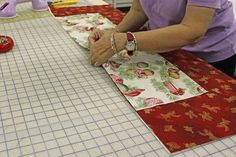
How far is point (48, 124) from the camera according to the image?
0.63m

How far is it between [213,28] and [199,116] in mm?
466

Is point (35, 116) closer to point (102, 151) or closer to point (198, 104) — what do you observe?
point (102, 151)

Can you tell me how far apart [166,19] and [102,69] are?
29cm

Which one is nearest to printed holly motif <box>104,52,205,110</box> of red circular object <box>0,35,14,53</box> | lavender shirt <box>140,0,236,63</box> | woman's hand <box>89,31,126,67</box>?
woman's hand <box>89,31,126,67</box>

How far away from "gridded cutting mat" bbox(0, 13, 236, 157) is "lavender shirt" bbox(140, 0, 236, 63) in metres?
0.27

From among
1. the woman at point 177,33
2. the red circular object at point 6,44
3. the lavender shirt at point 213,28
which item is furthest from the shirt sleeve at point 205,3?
the red circular object at point 6,44

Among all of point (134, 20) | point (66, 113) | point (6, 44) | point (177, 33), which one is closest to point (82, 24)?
point (134, 20)

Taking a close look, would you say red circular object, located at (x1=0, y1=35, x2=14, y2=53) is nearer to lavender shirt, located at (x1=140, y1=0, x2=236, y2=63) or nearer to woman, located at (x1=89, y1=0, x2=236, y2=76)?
woman, located at (x1=89, y1=0, x2=236, y2=76)

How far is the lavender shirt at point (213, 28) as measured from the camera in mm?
995

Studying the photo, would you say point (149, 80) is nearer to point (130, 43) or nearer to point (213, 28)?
point (130, 43)

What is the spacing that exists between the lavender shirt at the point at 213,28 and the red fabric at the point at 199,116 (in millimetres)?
204

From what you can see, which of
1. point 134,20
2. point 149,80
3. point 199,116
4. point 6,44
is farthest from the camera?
point 134,20

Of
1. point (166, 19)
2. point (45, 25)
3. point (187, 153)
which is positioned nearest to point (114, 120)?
point (187, 153)

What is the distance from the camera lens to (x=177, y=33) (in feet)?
2.77
